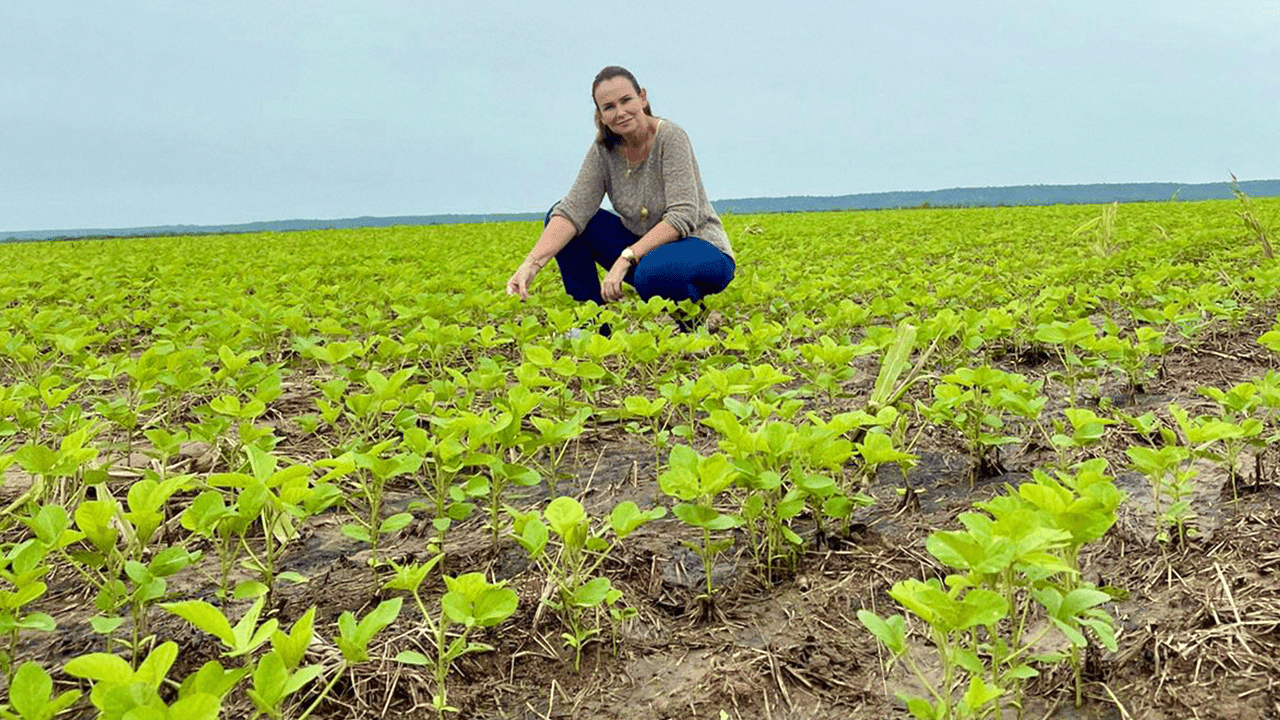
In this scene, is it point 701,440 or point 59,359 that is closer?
point 701,440

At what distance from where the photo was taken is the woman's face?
421 centimetres

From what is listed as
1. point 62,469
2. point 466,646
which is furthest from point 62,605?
point 466,646

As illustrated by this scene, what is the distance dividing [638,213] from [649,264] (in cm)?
47

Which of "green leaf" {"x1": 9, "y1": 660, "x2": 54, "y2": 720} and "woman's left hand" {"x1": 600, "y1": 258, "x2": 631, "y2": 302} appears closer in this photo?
"green leaf" {"x1": 9, "y1": 660, "x2": 54, "y2": 720}

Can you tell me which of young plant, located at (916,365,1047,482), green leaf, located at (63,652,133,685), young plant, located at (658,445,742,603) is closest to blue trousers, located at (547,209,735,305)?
young plant, located at (916,365,1047,482)

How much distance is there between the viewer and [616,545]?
6.64 feet

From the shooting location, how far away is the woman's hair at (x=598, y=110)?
427cm

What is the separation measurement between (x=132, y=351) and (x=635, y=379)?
3218mm

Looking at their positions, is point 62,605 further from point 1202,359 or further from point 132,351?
point 1202,359

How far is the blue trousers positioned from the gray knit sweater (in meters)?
0.09

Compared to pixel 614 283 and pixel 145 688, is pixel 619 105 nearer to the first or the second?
pixel 614 283

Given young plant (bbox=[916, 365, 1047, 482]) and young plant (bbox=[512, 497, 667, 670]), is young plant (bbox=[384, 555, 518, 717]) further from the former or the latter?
young plant (bbox=[916, 365, 1047, 482])

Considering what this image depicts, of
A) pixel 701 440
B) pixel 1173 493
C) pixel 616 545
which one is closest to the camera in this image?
pixel 1173 493

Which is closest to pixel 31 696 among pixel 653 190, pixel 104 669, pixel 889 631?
pixel 104 669
